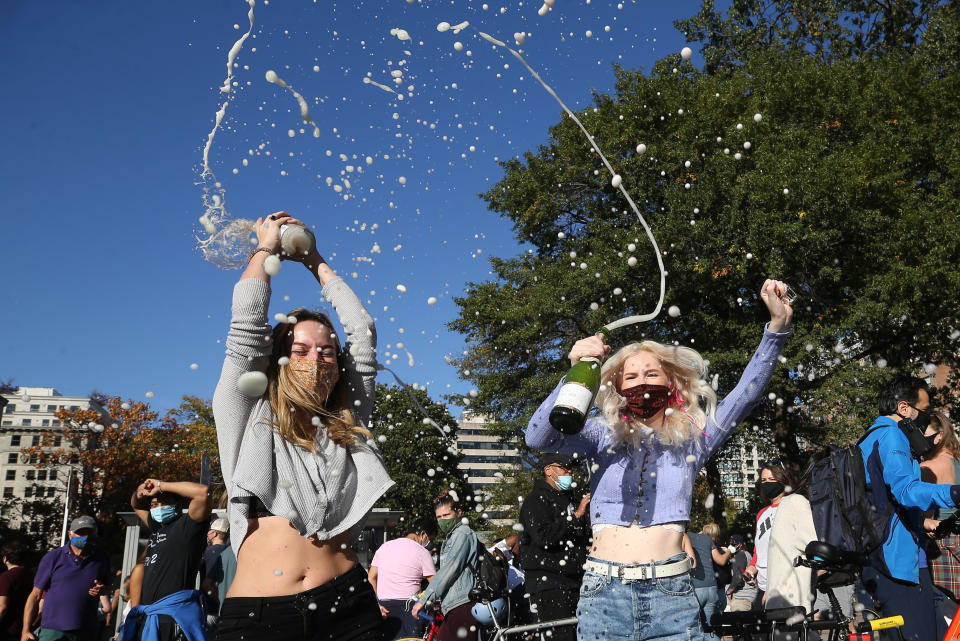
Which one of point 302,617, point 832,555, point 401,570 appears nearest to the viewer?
point 302,617

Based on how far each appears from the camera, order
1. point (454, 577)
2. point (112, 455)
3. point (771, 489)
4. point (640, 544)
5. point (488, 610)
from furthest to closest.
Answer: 1. point (112, 455)
2. point (454, 577)
3. point (771, 489)
4. point (488, 610)
5. point (640, 544)

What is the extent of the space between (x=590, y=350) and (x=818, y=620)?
9.43ft

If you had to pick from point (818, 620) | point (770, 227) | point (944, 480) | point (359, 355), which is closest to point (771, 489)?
point (944, 480)

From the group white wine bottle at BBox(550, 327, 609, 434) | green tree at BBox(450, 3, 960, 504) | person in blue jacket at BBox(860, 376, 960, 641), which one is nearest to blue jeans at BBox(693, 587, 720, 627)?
person in blue jacket at BBox(860, 376, 960, 641)

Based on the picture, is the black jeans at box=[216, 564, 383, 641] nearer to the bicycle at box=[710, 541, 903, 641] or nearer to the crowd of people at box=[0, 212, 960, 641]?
the crowd of people at box=[0, 212, 960, 641]

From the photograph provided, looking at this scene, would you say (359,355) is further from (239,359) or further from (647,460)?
(647,460)

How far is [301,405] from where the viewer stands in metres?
2.79

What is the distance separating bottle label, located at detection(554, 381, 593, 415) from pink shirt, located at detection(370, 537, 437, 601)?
211 inches

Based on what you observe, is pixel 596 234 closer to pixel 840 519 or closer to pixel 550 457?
pixel 550 457

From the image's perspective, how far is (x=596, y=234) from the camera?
18.7 metres

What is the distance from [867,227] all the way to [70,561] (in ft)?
51.2

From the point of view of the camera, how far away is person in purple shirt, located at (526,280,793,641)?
287 centimetres

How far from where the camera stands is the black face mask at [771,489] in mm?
6480

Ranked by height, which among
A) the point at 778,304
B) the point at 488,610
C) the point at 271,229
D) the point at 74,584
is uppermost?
the point at 271,229
